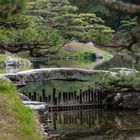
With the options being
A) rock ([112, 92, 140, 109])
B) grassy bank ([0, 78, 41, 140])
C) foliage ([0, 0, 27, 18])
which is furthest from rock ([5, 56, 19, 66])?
foliage ([0, 0, 27, 18])

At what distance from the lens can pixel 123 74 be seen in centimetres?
2095

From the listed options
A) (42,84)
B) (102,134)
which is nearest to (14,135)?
(102,134)

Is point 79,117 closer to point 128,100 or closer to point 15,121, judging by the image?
point 128,100

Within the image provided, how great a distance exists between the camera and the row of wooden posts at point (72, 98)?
22.4m

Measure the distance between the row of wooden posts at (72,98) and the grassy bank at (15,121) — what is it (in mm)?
8476

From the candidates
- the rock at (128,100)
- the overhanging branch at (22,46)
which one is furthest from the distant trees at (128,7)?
the rock at (128,100)

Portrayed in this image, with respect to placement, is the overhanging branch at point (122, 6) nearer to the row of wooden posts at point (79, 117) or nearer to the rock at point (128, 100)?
the row of wooden posts at point (79, 117)

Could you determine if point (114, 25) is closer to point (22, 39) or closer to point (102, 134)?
point (102, 134)

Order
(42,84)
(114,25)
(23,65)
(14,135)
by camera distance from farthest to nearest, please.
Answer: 1. (114,25)
2. (23,65)
3. (42,84)
4. (14,135)

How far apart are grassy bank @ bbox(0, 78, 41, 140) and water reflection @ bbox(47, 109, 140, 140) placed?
10.8ft

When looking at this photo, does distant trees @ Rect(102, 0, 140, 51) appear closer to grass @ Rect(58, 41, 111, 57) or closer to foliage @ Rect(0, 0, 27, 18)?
foliage @ Rect(0, 0, 27, 18)

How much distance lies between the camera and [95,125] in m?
18.8

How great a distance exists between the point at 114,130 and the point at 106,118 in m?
2.73

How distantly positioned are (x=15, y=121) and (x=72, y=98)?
11.7 meters
